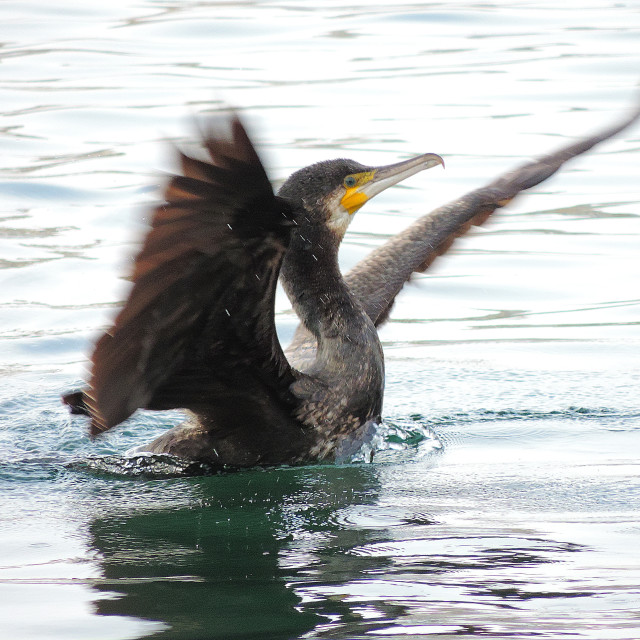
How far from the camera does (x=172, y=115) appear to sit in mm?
12602

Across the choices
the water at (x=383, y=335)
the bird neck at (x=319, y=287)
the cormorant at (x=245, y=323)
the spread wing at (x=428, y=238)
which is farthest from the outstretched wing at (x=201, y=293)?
the spread wing at (x=428, y=238)

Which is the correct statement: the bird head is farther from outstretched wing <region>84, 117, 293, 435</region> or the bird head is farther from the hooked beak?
outstretched wing <region>84, 117, 293, 435</region>

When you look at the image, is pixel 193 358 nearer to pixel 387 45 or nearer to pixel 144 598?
pixel 144 598

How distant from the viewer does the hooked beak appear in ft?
18.5

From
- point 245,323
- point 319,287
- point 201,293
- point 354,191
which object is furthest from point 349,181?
point 201,293

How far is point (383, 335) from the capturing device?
323 inches

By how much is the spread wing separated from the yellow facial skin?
3.04 feet

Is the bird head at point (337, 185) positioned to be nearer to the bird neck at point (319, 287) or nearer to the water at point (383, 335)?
the bird neck at point (319, 287)

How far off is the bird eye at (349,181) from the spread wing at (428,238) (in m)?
0.99

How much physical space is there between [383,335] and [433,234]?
1406 mm

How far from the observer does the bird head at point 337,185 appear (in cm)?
548

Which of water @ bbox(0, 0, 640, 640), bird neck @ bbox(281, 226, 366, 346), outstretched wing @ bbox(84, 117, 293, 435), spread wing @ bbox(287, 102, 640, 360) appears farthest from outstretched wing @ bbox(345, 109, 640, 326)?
outstretched wing @ bbox(84, 117, 293, 435)

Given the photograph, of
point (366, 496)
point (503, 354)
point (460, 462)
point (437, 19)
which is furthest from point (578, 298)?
point (437, 19)

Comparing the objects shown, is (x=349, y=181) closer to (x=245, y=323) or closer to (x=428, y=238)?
(x=245, y=323)
